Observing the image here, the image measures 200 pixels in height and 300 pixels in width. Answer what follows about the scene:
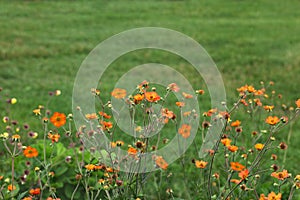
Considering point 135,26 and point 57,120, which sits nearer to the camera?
point 57,120

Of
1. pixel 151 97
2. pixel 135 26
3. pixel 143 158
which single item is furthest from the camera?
pixel 135 26

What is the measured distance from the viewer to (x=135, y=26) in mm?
7418

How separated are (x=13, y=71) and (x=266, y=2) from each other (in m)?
5.89

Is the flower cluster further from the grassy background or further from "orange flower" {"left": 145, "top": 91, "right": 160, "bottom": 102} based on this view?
the grassy background

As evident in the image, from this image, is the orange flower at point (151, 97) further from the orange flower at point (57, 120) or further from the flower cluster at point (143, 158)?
the orange flower at point (57, 120)

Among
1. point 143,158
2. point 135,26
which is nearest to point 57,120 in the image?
point 143,158

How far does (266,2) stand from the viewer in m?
9.41

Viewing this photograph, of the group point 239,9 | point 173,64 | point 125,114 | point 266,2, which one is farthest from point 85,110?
point 266,2

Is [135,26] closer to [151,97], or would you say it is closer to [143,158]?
[143,158]

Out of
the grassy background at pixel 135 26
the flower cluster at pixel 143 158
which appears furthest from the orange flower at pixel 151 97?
the grassy background at pixel 135 26

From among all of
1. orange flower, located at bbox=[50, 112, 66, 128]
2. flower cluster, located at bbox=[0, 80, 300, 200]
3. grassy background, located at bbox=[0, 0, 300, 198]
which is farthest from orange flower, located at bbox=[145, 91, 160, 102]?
grassy background, located at bbox=[0, 0, 300, 198]

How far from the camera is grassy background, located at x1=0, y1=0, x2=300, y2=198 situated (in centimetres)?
499

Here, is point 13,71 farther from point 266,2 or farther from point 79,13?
point 266,2

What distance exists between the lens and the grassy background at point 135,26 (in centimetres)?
499
